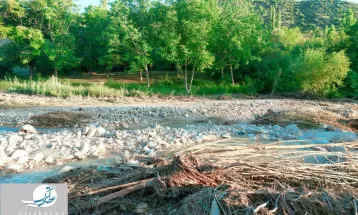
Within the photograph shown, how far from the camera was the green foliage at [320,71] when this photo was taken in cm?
1940

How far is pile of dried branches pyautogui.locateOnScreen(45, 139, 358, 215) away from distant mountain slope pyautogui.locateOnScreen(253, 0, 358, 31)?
6997 centimetres

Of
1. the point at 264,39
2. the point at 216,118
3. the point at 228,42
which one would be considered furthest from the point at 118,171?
the point at 264,39

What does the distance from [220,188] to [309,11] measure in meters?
85.6

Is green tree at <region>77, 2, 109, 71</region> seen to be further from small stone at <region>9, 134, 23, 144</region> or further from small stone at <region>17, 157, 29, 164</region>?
small stone at <region>17, 157, 29, 164</region>

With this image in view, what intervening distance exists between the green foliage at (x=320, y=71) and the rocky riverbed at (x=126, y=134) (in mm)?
7440

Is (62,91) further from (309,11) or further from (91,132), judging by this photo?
(309,11)

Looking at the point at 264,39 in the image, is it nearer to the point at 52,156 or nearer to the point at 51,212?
the point at 52,156

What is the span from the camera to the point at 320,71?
63.9 ft

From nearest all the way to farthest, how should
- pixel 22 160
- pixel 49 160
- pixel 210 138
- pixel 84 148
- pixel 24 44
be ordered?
pixel 22 160, pixel 49 160, pixel 84 148, pixel 210 138, pixel 24 44

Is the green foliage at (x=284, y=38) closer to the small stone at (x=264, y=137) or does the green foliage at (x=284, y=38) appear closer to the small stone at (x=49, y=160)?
the small stone at (x=264, y=137)

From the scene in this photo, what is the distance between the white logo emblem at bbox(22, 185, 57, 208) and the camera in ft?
10.1

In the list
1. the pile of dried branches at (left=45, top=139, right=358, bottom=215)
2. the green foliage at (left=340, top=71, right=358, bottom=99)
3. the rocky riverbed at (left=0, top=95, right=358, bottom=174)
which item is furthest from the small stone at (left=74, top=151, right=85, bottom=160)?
the green foliage at (left=340, top=71, right=358, bottom=99)

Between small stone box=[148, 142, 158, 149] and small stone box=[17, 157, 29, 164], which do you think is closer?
small stone box=[17, 157, 29, 164]

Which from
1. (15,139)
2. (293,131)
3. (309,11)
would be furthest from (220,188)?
(309,11)
